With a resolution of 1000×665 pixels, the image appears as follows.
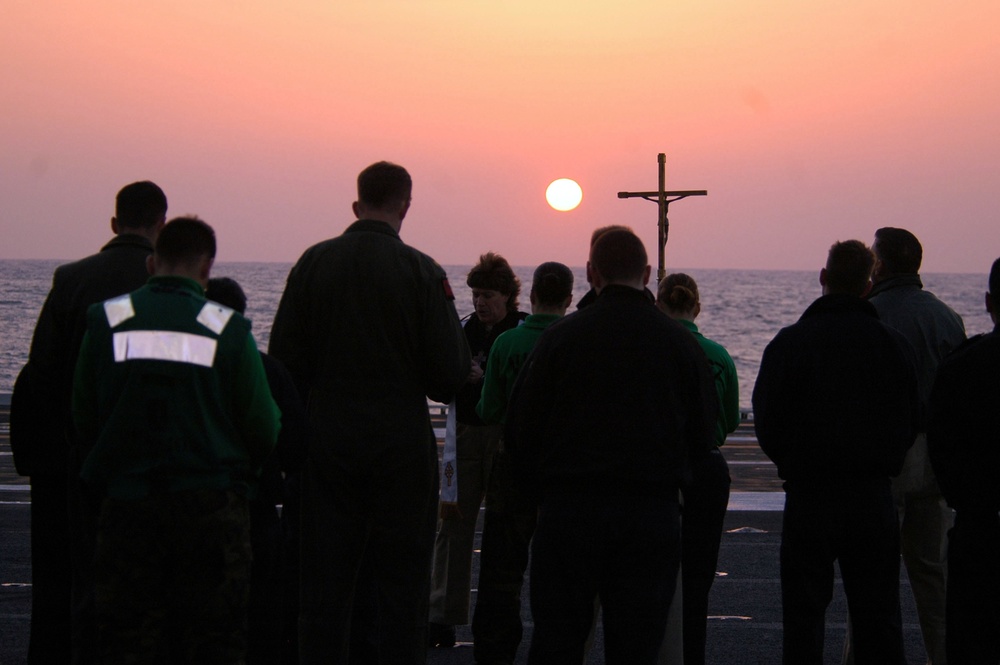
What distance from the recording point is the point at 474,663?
21.3 feet

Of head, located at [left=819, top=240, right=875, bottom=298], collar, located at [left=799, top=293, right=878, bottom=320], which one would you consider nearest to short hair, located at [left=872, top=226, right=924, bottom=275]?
head, located at [left=819, top=240, right=875, bottom=298]

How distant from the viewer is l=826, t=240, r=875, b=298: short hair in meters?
5.36

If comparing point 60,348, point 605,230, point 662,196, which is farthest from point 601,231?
point 662,196

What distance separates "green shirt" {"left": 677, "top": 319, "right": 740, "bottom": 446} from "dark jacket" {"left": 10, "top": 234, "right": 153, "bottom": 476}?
2522 mm

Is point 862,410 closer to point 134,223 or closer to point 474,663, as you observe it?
point 474,663

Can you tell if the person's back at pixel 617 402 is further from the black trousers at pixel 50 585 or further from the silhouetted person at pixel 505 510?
the black trousers at pixel 50 585

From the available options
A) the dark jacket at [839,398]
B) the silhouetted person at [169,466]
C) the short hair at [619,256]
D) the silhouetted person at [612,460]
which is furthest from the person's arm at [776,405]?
the silhouetted person at [169,466]

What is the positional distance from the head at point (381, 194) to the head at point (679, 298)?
4.63 ft

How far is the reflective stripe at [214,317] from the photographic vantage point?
167 inches

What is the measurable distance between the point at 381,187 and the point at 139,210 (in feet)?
3.35

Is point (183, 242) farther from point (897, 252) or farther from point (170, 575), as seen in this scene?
point (897, 252)

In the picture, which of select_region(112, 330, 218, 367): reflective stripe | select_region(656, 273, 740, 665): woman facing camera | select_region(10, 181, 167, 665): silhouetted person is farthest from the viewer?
select_region(656, 273, 740, 665): woman facing camera

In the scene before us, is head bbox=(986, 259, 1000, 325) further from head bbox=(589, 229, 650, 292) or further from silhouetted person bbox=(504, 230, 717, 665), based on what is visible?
head bbox=(589, 229, 650, 292)

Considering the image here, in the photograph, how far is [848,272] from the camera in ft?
17.6
